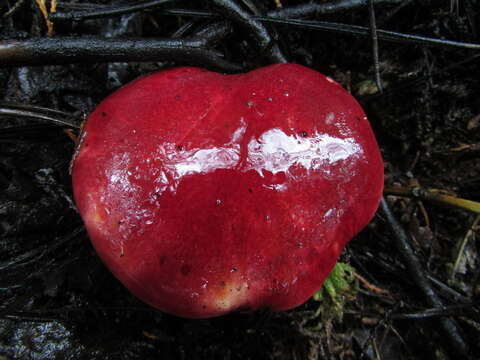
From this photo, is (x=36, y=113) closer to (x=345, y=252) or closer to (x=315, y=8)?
(x=315, y=8)

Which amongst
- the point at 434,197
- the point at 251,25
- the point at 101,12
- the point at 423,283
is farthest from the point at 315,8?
the point at 423,283

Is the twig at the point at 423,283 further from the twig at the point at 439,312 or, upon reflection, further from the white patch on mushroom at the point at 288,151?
the white patch on mushroom at the point at 288,151

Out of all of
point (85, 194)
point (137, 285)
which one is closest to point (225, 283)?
point (137, 285)

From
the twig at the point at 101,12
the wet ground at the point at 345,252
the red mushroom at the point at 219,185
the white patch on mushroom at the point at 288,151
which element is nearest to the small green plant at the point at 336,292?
the wet ground at the point at 345,252

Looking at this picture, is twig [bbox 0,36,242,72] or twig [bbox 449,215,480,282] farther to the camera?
twig [bbox 449,215,480,282]

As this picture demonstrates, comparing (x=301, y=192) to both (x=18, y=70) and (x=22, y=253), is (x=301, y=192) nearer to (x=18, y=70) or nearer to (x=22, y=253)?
(x=22, y=253)

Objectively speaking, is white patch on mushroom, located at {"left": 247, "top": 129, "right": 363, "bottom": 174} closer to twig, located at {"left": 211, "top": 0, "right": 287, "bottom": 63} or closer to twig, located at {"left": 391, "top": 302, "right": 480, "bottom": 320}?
twig, located at {"left": 211, "top": 0, "right": 287, "bottom": 63}

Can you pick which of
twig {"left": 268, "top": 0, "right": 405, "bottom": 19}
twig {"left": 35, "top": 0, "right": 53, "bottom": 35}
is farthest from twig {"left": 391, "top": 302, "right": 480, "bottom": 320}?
twig {"left": 35, "top": 0, "right": 53, "bottom": 35}
